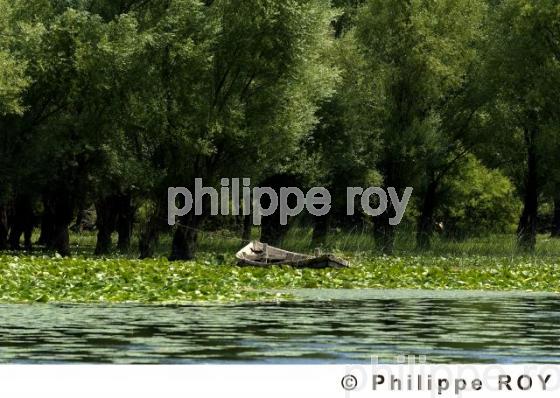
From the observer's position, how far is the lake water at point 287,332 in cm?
2152

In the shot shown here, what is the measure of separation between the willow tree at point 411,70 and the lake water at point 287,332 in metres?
38.3

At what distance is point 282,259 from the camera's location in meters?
48.5

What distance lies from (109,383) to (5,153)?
43020mm

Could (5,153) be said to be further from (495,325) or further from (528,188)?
(495,325)

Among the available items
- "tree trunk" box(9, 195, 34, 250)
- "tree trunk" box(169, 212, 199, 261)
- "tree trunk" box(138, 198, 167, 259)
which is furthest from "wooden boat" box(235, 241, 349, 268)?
"tree trunk" box(9, 195, 34, 250)

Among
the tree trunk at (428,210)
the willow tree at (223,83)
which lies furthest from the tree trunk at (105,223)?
the tree trunk at (428,210)

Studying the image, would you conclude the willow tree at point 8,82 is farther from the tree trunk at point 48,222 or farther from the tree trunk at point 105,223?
the tree trunk at point 105,223

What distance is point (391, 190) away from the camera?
73375 mm

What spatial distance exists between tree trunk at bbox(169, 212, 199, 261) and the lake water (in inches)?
1001

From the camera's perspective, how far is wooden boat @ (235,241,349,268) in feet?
153

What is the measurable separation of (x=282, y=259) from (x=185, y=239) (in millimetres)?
12260

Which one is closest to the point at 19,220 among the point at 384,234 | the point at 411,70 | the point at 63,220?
the point at 63,220

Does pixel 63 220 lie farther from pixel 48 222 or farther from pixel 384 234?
pixel 48 222

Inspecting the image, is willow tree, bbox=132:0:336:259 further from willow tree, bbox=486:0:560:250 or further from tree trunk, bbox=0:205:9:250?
willow tree, bbox=486:0:560:250
